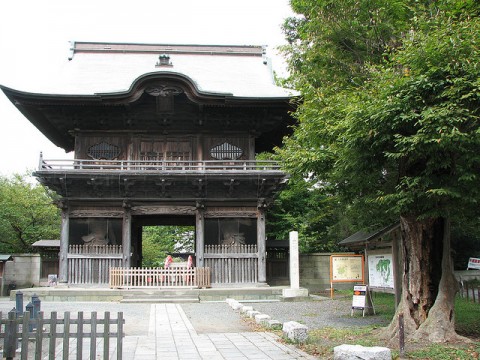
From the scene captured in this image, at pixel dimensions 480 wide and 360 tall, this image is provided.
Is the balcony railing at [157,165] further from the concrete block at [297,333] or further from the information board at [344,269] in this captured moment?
the concrete block at [297,333]

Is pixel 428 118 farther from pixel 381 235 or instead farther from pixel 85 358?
pixel 85 358

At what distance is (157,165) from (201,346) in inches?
474

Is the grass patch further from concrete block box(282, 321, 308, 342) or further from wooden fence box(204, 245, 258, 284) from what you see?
wooden fence box(204, 245, 258, 284)

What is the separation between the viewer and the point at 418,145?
838cm

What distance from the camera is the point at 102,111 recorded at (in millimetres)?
19891

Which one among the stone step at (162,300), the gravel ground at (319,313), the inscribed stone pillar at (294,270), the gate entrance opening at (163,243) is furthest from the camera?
the gate entrance opening at (163,243)

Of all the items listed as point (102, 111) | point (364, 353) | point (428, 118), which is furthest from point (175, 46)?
point (364, 353)

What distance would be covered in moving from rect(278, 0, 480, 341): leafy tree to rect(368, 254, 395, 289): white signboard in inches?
74.2

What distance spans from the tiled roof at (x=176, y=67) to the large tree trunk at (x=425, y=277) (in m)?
10.9

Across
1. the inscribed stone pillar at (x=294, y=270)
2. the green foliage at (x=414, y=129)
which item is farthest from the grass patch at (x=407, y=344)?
the inscribed stone pillar at (x=294, y=270)

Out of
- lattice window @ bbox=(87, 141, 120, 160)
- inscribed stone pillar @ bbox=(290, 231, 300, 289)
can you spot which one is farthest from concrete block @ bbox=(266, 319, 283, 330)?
lattice window @ bbox=(87, 141, 120, 160)

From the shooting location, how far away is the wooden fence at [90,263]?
1880cm

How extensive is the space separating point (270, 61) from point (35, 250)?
19118mm

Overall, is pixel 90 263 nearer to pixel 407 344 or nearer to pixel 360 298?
pixel 360 298
